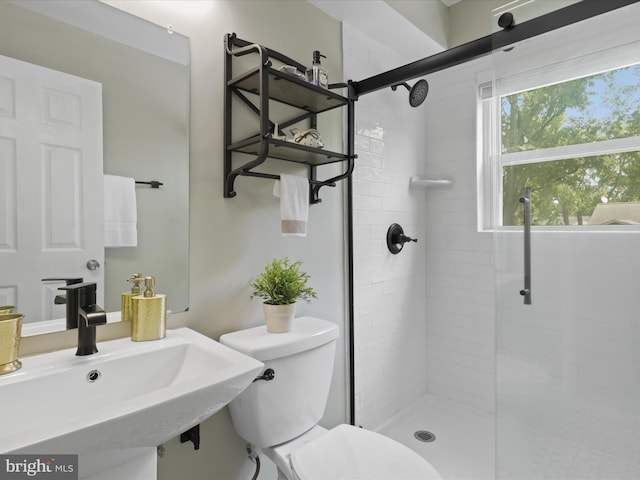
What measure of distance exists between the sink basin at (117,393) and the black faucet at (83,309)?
3cm

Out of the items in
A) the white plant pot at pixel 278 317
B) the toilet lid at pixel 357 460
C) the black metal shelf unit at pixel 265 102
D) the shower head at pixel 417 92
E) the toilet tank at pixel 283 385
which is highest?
the shower head at pixel 417 92

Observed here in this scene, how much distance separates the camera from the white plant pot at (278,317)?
1.35m

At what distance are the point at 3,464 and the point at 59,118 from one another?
0.84 meters

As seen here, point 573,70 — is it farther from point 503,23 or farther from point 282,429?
point 282,429

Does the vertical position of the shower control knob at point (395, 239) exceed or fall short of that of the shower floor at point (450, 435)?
it exceeds it

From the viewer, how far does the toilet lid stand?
113 centimetres

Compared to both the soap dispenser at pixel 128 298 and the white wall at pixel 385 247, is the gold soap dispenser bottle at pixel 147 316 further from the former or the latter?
the white wall at pixel 385 247

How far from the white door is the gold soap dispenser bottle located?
0.38 feet

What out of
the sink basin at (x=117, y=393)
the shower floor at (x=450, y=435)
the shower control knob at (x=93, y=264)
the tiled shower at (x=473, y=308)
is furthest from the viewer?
the shower floor at (x=450, y=435)

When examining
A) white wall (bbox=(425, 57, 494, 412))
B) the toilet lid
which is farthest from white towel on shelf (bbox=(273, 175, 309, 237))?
white wall (bbox=(425, 57, 494, 412))

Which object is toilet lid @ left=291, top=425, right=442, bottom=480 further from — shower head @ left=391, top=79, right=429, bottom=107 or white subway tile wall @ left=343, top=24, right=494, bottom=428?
shower head @ left=391, top=79, right=429, bottom=107

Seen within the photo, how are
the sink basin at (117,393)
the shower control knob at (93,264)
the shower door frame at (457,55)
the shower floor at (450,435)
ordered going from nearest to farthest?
the sink basin at (117,393) → the shower control knob at (93,264) → the shower door frame at (457,55) → the shower floor at (450,435)

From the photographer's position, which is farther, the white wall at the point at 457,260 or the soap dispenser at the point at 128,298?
the white wall at the point at 457,260

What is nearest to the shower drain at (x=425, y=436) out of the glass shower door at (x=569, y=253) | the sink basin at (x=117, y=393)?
the glass shower door at (x=569, y=253)
